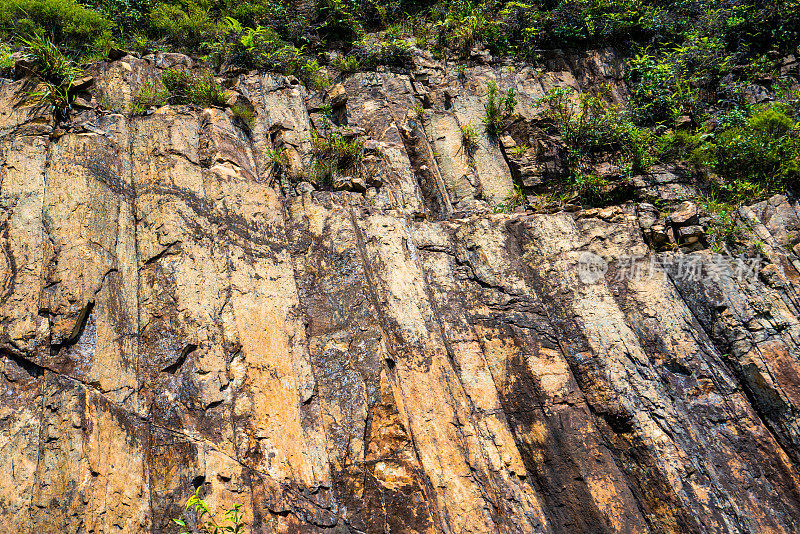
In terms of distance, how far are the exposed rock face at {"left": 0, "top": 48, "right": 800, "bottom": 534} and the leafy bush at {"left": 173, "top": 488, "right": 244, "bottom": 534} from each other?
0.31 feet

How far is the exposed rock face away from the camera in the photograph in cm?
378

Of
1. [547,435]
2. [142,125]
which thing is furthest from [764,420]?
[142,125]

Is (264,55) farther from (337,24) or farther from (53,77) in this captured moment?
(53,77)

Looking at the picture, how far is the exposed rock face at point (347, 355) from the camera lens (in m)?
3.78

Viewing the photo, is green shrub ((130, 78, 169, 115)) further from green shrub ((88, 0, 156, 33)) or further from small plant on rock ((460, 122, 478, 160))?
small plant on rock ((460, 122, 478, 160))

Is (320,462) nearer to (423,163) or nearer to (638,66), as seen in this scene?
(423,163)

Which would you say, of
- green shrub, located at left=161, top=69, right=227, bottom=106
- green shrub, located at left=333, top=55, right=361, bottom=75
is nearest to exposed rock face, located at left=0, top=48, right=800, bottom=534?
green shrub, located at left=161, top=69, right=227, bottom=106

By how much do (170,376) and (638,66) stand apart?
9183mm

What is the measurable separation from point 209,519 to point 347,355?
1.78 metres

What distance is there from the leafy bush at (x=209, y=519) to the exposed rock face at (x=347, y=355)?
10cm

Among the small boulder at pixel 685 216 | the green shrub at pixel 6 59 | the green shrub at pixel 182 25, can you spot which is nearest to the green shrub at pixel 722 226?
the small boulder at pixel 685 216

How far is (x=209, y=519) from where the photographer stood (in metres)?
3.56

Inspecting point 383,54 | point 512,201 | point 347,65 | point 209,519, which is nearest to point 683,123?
point 512,201

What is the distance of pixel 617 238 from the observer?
5.91 metres
